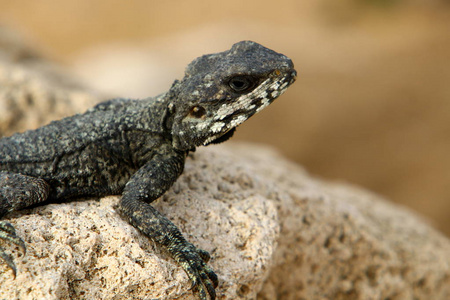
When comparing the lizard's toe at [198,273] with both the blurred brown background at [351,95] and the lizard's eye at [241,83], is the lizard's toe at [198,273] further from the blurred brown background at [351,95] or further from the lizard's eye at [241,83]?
the blurred brown background at [351,95]

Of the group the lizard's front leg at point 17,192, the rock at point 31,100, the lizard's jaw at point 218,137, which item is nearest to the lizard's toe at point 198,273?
the lizard's jaw at point 218,137

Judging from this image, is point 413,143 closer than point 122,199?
No

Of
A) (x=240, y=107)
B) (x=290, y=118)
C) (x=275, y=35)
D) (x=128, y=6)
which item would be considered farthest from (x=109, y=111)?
(x=128, y=6)

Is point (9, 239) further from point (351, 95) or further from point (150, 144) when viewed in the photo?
point (351, 95)

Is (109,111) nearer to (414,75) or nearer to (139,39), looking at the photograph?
(414,75)

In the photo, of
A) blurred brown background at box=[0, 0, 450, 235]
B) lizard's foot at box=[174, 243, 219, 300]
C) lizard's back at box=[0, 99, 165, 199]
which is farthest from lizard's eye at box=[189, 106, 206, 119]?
blurred brown background at box=[0, 0, 450, 235]

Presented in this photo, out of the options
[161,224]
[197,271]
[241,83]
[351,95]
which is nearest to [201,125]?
[241,83]
